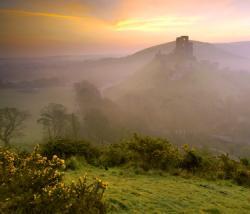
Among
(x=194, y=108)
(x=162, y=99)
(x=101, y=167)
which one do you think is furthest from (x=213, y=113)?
(x=101, y=167)

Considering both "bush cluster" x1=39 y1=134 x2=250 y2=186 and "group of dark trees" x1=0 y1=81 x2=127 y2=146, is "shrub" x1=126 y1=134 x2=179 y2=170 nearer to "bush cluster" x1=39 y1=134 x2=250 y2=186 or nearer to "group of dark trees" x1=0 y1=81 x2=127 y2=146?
"bush cluster" x1=39 y1=134 x2=250 y2=186

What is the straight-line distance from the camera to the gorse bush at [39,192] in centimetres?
609

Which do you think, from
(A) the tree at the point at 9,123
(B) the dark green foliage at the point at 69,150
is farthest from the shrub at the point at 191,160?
(A) the tree at the point at 9,123

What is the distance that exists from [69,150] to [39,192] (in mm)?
13536

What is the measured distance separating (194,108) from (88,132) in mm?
96427

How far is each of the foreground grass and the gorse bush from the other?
11.3 feet

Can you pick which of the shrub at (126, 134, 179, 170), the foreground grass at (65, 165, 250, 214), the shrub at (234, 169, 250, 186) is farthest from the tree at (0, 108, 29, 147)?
the shrub at (234, 169, 250, 186)

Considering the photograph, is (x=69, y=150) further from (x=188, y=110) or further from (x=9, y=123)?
(x=188, y=110)

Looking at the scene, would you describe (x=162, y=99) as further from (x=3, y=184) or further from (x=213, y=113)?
(x=3, y=184)

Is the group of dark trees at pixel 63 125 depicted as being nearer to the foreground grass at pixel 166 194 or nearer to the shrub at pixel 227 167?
the shrub at pixel 227 167

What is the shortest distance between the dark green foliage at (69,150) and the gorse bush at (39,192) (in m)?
12.3

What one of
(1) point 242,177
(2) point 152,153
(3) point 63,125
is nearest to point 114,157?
(2) point 152,153

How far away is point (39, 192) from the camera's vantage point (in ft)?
21.1

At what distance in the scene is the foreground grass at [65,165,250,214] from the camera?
10852 mm
